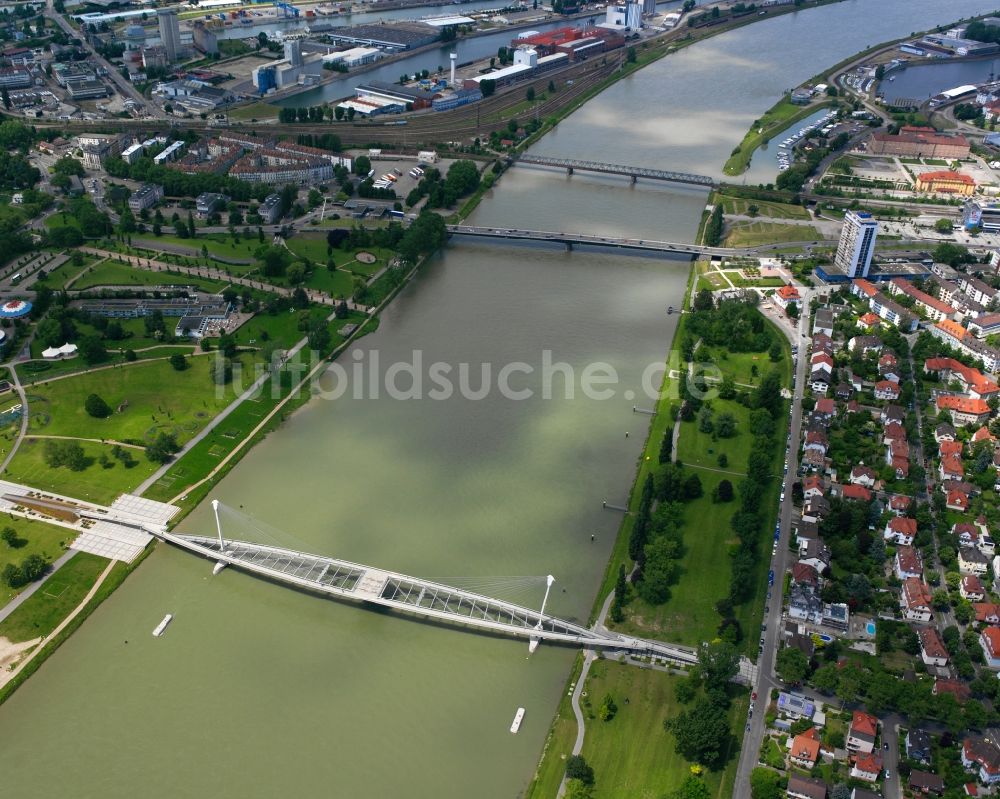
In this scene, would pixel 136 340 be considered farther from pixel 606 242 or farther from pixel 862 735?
pixel 862 735

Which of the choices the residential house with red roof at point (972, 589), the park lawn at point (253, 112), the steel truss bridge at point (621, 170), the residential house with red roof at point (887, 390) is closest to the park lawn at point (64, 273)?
the park lawn at point (253, 112)

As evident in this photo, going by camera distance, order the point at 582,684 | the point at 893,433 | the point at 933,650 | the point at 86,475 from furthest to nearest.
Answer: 1. the point at 893,433
2. the point at 86,475
3. the point at 933,650
4. the point at 582,684

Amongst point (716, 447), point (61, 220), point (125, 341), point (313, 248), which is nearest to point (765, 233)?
point (716, 447)

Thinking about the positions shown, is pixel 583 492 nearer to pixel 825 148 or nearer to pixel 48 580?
pixel 48 580

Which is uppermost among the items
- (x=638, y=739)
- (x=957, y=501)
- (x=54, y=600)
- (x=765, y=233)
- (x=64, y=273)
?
(x=765, y=233)

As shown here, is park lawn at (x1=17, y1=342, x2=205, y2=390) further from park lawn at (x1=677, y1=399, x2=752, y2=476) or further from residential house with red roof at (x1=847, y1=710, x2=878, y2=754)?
residential house with red roof at (x1=847, y1=710, x2=878, y2=754)

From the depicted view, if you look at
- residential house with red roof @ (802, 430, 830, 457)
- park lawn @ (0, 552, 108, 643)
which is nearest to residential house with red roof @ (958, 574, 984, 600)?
residential house with red roof @ (802, 430, 830, 457)

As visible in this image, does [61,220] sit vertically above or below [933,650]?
above
